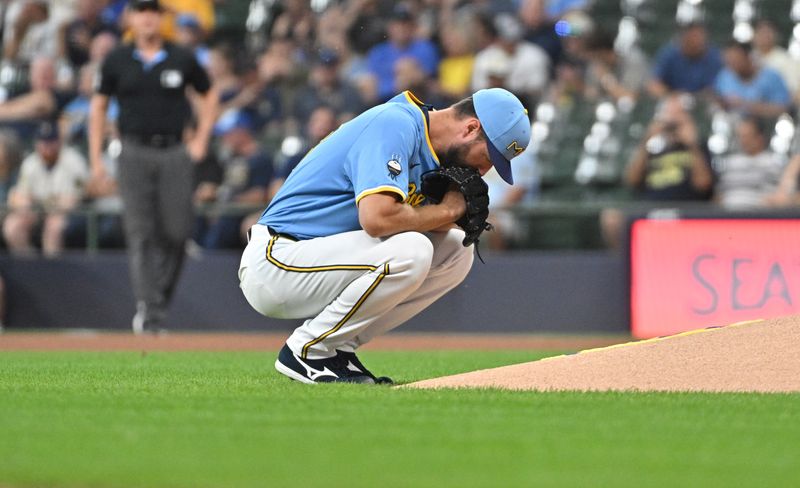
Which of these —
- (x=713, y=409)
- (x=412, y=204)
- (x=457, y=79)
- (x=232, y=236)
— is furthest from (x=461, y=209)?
(x=457, y=79)

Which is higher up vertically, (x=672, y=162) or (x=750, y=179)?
(x=672, y=162)

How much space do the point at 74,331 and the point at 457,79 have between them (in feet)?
17.4

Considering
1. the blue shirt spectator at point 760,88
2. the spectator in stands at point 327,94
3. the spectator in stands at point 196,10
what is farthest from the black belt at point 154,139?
the blue shirt spectator at point 760,88

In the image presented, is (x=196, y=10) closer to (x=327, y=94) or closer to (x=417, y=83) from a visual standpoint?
(x=327, y=94)

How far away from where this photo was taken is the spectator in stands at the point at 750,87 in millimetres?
14555

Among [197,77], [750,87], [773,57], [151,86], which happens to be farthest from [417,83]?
[773,57]

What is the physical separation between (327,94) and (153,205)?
395cm

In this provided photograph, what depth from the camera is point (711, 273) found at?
42.6 ft

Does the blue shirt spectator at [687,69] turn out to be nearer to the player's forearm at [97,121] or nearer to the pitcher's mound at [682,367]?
the player's forearm at [97,121]

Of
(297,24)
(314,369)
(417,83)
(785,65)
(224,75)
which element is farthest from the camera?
(297,24)

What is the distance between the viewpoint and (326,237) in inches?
271

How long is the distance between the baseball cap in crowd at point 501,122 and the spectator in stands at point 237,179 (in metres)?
8.13

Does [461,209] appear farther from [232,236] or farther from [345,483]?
[232,236]

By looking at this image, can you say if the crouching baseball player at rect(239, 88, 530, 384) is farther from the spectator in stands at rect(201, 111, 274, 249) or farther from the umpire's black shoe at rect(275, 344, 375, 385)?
the spectator in stands at rect(201, 111, 274, 249)
